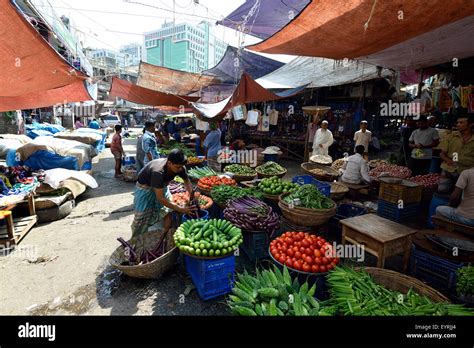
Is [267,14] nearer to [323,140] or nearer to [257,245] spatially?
[323,140]

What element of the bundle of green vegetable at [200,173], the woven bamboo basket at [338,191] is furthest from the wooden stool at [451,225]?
the bundle of green vegetable at [200,173]

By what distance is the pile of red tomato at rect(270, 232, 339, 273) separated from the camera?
9.45ft

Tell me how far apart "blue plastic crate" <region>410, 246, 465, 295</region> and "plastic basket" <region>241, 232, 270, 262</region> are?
1.91 metres

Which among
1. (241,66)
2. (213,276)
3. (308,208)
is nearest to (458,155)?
(308,208)

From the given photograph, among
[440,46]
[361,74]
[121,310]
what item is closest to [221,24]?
[361,74]

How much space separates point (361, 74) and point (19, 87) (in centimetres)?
1049

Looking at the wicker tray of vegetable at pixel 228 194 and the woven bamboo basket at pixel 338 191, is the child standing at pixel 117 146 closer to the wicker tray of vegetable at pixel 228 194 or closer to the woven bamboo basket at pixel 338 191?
the wicker tray of vegetable at pixel 228 194

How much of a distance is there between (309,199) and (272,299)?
81.7 inches

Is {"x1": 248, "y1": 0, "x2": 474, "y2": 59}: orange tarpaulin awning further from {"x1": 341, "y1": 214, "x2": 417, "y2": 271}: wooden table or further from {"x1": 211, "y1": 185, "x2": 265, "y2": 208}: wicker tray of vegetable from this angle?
{"x1": 211, "y1": 185, "x2": 265, "y2": 208}: wicker tray of vegetable

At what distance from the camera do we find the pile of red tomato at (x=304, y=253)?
2881mm

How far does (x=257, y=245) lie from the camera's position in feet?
12.2

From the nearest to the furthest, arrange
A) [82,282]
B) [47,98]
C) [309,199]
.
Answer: [82,282]
[309,199]
[47,98]

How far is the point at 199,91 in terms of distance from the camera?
13781 millimetres

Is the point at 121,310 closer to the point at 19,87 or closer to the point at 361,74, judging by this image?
the point at 19,87
